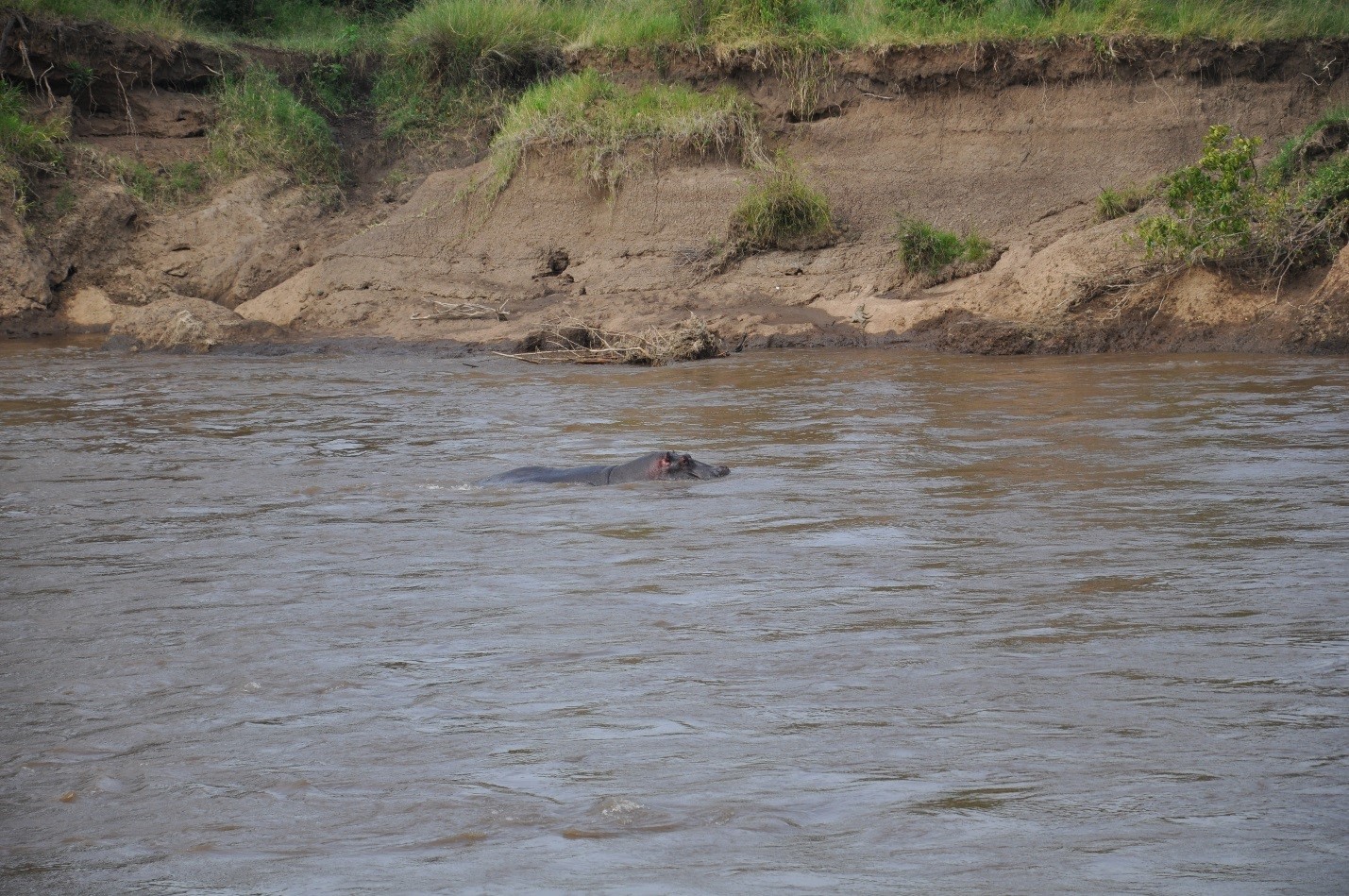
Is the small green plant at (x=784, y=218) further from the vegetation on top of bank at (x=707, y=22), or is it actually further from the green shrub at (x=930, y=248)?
the vegetation on top of bank at (x=707, y=22)

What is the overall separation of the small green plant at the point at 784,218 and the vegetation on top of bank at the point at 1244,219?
365 cm

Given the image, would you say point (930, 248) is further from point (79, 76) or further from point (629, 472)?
point (79, 76)

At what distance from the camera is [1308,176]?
13516mm

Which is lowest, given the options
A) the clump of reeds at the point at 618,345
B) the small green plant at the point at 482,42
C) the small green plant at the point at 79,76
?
the clump of reeds at the point at 618,345

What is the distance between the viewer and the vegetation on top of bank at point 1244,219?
1268 cm

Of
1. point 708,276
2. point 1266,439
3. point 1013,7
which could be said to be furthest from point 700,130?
point 1266,439

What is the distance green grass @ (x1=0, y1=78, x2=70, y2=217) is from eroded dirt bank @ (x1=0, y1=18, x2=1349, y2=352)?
46 centimetres

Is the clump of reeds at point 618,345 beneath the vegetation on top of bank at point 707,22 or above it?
beneath

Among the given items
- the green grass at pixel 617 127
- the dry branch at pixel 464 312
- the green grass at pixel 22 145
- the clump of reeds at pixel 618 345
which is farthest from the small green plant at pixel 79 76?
the clump of reeds at pixel 618 345

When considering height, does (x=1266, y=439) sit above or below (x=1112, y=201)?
below

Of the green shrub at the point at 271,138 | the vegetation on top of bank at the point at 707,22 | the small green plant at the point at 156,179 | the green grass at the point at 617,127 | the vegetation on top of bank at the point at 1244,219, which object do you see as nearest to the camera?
the vegetation on top of bank at the point at 1244,219

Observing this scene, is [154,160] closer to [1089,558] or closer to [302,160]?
[302,160]

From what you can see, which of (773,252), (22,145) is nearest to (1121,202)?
(773,252)

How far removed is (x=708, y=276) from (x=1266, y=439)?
25.7 feet
